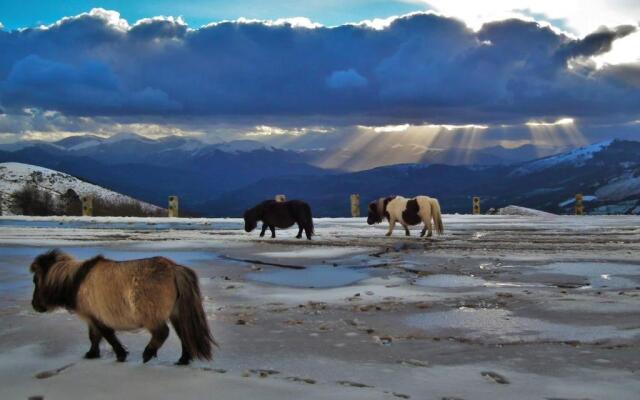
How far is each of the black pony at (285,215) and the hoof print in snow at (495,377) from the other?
12.8 m

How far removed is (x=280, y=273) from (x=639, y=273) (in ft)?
18.5

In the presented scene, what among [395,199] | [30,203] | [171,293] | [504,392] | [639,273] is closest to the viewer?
[504,392]

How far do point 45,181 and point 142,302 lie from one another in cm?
7264

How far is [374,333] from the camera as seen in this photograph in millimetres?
6629

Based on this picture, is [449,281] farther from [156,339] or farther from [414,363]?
[156,339]

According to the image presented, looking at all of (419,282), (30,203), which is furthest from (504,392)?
(30,203)

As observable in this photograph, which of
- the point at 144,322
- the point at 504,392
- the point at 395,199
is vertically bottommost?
the point at 504,392

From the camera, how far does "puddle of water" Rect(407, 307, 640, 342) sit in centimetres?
639

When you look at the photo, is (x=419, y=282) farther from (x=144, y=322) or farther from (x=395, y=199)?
(x=395, y=199)

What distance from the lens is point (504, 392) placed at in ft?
15.4

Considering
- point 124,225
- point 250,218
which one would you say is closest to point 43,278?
point 250,218

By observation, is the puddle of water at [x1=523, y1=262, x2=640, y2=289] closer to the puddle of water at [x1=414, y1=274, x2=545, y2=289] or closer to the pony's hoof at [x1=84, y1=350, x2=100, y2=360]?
the puddle of water at [x1=414, y1=274, x2=545, y2=289]

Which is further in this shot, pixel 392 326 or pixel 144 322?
pixel 392 326

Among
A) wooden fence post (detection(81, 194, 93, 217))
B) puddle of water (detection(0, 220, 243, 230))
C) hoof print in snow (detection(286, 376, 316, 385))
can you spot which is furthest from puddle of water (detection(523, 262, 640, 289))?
wooden fence post (detection(81, 194, 93, 217))
